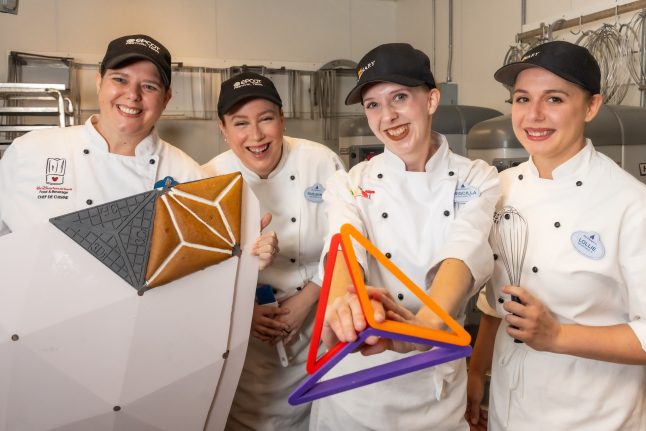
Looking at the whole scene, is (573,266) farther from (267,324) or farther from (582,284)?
(267,324)

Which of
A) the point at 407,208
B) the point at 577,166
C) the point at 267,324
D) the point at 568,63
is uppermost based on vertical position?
the point at 568,63

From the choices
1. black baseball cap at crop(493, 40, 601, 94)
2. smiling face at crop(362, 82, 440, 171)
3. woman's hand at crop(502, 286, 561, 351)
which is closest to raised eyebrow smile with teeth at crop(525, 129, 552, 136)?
black baseball cap at crop(493, 40, 601, 94)

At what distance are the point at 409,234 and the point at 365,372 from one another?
59 centimetres

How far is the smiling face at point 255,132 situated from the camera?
1864mm

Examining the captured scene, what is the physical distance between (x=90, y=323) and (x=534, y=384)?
104cm

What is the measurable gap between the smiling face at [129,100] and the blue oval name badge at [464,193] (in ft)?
2.83

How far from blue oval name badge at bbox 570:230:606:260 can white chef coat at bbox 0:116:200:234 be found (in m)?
1.04

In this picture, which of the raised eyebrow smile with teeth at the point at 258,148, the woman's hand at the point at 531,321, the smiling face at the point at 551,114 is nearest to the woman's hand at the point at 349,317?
the woman's hand at the point at 531,321

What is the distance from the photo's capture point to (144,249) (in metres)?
1.44

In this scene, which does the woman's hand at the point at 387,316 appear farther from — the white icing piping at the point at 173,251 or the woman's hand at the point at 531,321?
the white icing piping at the point at 173,251

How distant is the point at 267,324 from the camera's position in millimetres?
1844

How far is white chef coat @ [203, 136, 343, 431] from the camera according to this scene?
6.41 ft

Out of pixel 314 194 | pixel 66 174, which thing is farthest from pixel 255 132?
pixel 66 174

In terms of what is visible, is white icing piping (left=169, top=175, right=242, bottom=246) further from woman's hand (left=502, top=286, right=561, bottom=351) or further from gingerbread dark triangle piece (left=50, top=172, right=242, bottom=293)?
woman's hand (left=502, top=286, right=561, bottom=351)
